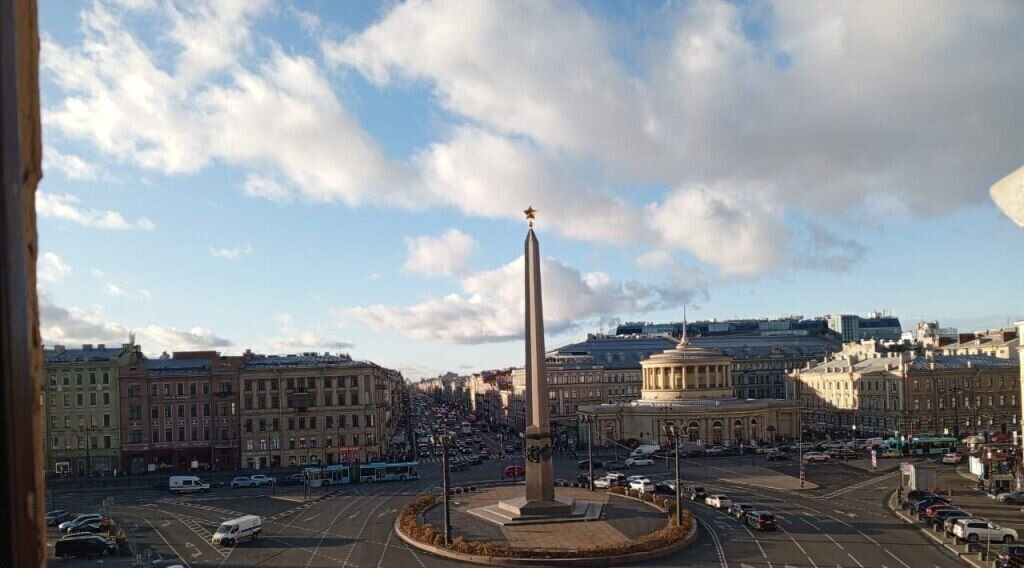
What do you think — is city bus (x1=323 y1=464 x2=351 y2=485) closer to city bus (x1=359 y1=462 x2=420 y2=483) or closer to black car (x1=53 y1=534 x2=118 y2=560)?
city bus (x1=359 y1=462 x2=420 y2=483)

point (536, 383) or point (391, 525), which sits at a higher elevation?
point (536, 383)

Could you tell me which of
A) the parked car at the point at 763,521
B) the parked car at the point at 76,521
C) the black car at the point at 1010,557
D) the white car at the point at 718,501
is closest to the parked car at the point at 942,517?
the black car at the point at 1010,557

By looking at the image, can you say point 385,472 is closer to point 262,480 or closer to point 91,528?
point 262,480

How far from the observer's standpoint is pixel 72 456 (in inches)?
3095

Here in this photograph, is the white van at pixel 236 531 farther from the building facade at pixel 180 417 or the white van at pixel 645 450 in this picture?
the white van at pixel 645 450

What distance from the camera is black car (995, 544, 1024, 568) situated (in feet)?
110

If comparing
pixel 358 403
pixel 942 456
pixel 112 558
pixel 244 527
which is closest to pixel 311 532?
pixel 244 527

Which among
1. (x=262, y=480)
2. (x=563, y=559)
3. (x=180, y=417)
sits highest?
(x=180, y=417)

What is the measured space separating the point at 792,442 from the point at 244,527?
74.6 metres

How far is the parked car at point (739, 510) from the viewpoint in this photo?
45781 mm

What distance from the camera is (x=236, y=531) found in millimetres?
41406

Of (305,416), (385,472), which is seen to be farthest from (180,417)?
(385,472)

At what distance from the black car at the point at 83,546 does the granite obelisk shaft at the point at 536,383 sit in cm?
2291

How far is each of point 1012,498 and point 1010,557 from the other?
2253 cm
